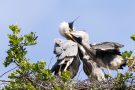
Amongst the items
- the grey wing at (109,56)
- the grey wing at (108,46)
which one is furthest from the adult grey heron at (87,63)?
the grey wing at (108,46)

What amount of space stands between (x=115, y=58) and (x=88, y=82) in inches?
35.3

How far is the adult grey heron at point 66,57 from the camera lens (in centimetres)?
969

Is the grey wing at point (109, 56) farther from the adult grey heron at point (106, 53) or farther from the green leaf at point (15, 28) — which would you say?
the green leaf at point (15, 28)

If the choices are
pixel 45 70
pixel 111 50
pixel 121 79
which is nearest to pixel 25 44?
pixel 45 70

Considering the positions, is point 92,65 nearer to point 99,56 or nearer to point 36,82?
point 99,56

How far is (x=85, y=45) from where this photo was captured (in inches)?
392

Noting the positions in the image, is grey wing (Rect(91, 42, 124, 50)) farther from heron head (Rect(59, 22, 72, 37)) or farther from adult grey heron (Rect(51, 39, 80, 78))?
heron head (Rect(59, 22, 72, 37))

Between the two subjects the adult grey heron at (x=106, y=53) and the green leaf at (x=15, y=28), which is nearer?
the green leaf at (x=15, y=28)

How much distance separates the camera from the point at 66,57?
9.69 meters

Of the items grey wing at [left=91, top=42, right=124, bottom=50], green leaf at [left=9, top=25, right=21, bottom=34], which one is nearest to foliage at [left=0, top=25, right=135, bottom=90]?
green leaf at [left=9, top=25, right=21, bottom=34]

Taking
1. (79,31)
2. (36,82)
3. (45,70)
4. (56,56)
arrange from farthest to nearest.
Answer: (79,31) < (56,56) < (36,82) < (45,70)

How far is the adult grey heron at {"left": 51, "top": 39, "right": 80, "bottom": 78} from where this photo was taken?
9688 mm

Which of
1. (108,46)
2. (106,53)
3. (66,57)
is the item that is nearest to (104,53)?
(106,53)

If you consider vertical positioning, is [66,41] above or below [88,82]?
above
